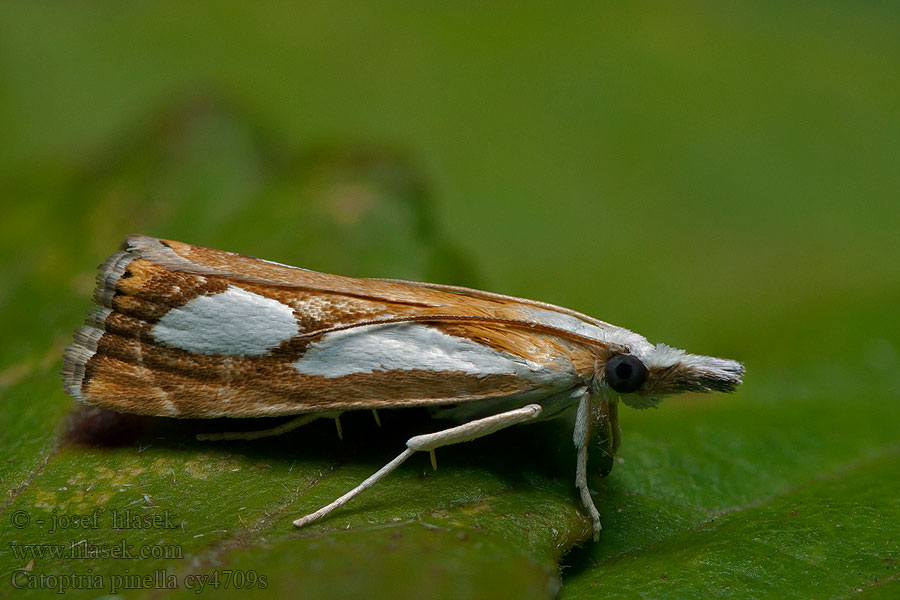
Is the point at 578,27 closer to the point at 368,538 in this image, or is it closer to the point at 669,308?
the point at 669,308

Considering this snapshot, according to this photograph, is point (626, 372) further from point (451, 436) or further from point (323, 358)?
point (323, 358)

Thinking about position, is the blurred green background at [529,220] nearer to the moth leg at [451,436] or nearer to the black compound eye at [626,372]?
the moth leg at [451,436]

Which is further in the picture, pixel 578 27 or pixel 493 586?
pixel 578 27

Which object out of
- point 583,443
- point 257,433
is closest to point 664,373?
point 583,443

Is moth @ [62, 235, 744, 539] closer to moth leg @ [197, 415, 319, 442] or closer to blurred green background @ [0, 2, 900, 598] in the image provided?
moth leg @ [197, 415, 319, 442]

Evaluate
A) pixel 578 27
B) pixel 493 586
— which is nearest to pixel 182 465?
pixel 493 586

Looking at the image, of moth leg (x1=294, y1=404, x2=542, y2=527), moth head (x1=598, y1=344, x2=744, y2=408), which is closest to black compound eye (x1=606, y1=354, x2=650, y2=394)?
moth head (x1=598, y1=344, x2=744, y2=408)
